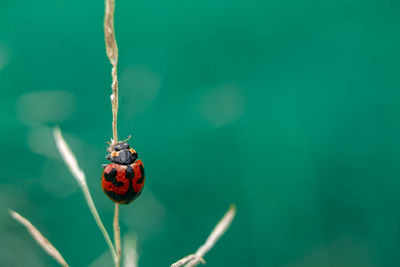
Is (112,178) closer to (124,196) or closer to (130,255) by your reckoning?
(124,196)

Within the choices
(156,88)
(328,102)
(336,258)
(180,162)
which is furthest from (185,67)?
(336,258)

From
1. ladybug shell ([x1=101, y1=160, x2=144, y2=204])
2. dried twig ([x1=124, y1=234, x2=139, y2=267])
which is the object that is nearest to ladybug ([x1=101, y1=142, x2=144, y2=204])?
ladybug shell ([x1=101, y1=160, x2=144, y2=204])

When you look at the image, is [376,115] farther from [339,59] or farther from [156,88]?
[156,88]

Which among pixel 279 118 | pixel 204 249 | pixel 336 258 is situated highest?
pixel 204 249

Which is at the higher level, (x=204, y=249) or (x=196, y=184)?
(x=204, y=249)

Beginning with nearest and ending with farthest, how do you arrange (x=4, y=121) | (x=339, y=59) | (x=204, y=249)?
(x=204, y=249), (x=4, y=121), (x=339, y=59)

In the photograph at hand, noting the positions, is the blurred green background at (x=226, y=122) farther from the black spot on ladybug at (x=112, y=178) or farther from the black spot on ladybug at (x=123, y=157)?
the black spot on ladybug at (x=112, y=178)

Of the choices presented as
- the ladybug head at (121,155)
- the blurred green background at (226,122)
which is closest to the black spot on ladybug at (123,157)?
the ladybug head at (121,155)

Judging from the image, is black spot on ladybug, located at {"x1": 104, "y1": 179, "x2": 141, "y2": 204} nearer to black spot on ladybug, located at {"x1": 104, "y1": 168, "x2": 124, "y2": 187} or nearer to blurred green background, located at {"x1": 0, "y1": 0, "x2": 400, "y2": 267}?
black spot on ladybug, located at {"x1": 104, "y1": 168, "x2": 124, "y2": 187}
